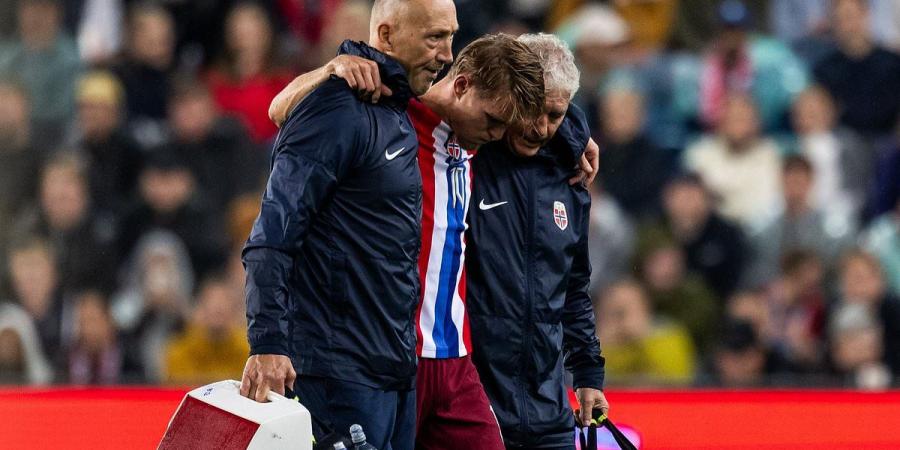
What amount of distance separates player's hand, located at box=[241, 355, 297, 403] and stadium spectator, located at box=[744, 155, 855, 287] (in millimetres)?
4126

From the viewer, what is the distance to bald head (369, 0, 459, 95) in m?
2.63

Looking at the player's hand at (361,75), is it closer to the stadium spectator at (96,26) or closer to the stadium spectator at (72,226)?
the stadium spectator at (72,226)

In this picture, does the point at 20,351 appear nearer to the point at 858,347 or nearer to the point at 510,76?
the point at 858,347

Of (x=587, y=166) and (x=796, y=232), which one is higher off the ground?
(x=587, y=166)

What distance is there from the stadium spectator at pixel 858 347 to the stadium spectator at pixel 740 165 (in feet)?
1.93

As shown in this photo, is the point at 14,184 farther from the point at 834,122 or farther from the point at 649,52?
the point at 834,122

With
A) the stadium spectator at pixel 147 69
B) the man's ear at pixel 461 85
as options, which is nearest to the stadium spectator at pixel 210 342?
the stadium spectator at pixel 147 69

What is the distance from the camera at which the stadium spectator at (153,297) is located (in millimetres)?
6109

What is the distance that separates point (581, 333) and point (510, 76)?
0.82 metres

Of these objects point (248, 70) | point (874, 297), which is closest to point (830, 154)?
point (874, 297)

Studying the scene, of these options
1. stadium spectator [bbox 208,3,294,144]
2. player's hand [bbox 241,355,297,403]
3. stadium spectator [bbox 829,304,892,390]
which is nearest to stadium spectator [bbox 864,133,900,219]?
stadium spectator [bbox 829,304,892,390]

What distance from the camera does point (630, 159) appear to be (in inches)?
249

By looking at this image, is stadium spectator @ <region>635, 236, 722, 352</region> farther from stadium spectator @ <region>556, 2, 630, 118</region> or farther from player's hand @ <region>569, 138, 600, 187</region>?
player's hand @ <region>569, 138, 600, 187</region>

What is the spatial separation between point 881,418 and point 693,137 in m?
2.56
